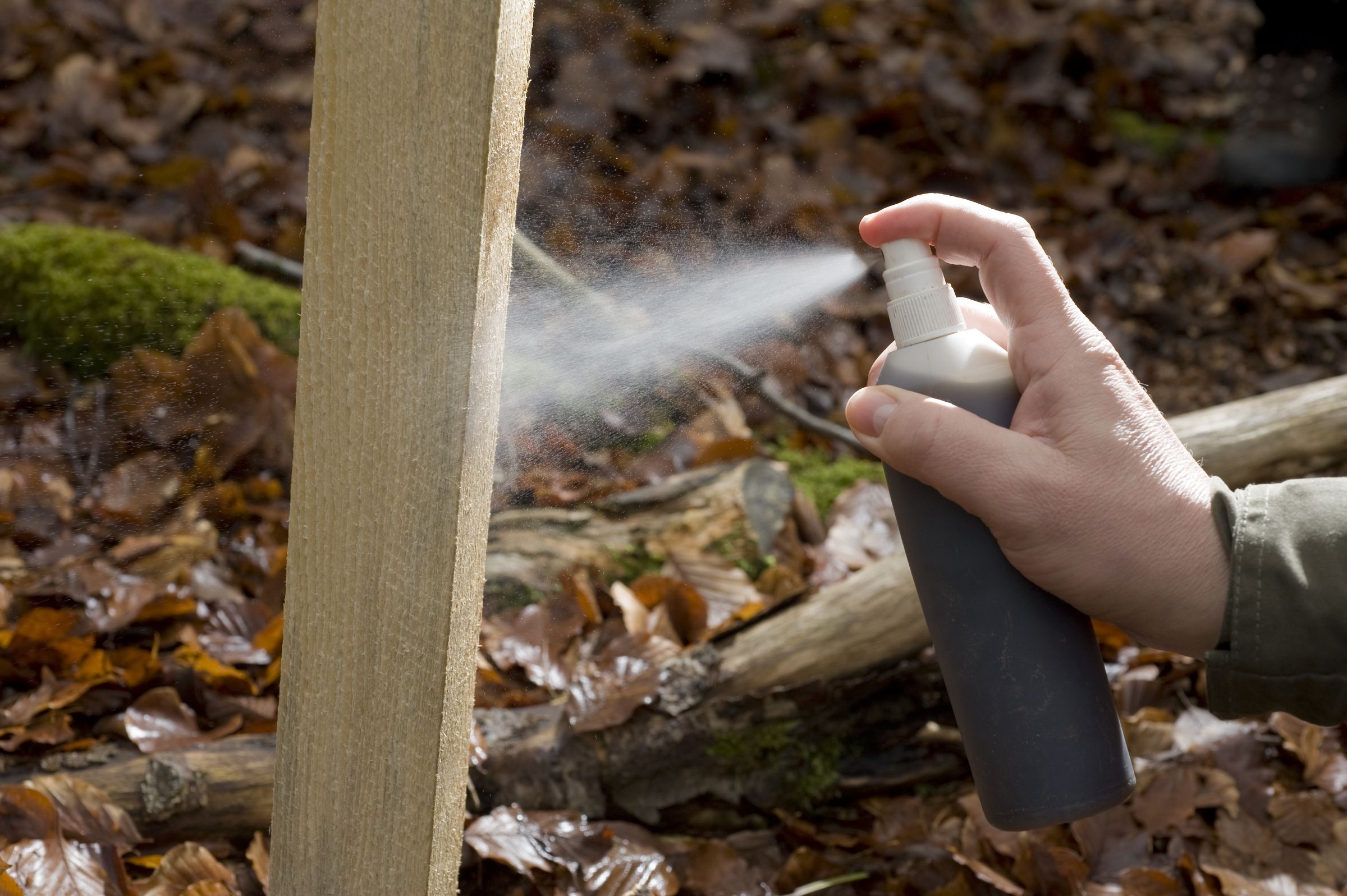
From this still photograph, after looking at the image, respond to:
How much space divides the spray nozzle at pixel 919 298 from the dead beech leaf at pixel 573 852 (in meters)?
1.01

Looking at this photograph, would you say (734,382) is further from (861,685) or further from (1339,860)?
(1339,860)

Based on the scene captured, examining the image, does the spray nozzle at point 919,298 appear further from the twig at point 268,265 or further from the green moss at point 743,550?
the twig at point 268,265

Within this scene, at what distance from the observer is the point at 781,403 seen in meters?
3.28

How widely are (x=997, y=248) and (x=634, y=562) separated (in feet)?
4.43

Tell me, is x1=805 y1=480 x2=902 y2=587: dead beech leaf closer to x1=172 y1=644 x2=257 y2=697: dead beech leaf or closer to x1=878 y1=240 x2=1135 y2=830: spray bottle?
x1=878 y1=240 x2=1135 y2=830: spray bottle

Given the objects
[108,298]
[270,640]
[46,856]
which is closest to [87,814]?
[46,856]

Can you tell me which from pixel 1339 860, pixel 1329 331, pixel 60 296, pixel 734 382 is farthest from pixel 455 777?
pixel 1329 331

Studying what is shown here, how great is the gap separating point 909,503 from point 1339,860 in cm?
122

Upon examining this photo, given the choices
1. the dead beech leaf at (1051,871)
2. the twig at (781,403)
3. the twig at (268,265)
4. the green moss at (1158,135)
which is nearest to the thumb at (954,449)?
the dead beech leaf at (1051,871)

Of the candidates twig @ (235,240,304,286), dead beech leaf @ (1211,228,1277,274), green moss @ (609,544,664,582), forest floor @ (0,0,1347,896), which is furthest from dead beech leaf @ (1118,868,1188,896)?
dead beech leaf @ (1211,228,1277,274)

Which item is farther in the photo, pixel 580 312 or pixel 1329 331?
pixel 1329 331

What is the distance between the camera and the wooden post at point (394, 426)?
1.09 metres

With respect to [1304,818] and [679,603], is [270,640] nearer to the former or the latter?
[679,603]

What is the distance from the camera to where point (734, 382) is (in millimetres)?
3283
